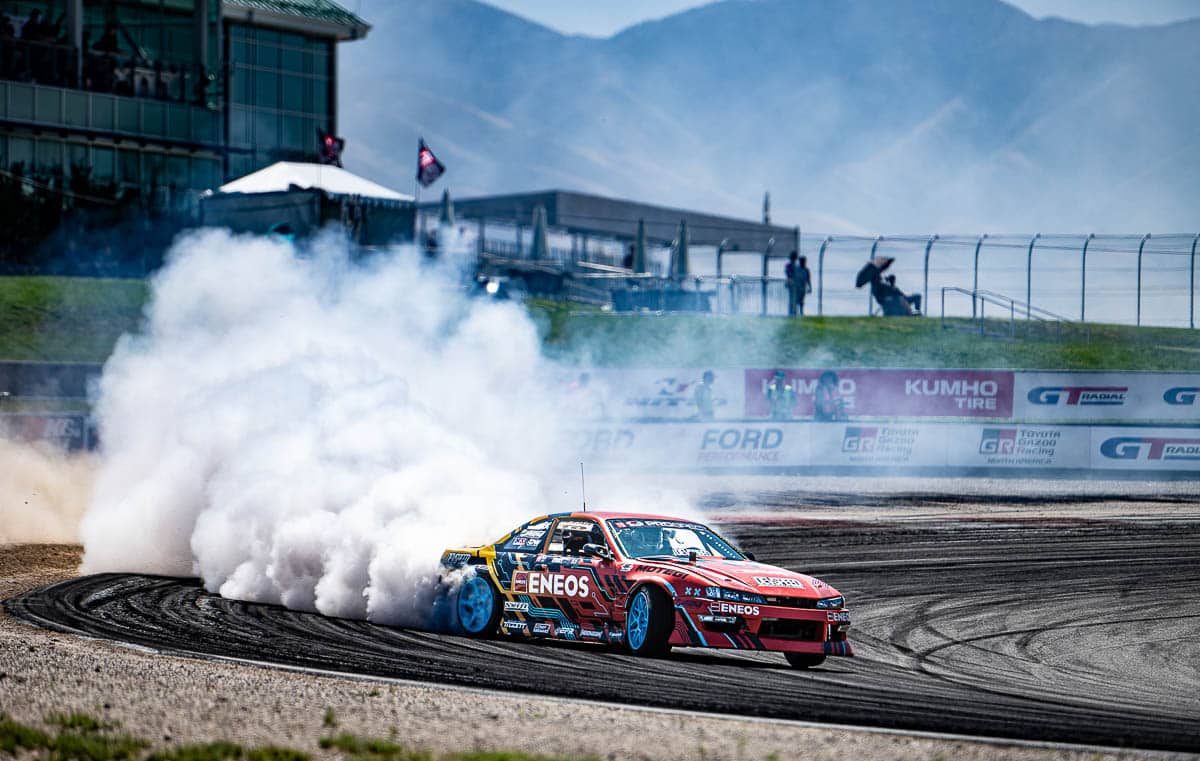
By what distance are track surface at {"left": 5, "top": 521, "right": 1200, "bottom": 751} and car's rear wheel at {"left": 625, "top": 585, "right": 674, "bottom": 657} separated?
0.20 metres

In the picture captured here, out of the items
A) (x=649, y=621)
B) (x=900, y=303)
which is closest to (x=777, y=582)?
(x=649, y=621)

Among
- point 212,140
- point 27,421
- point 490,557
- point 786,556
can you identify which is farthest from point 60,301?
point 490,557

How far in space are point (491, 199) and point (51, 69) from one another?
64.7 ft

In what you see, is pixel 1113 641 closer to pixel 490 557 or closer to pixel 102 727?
pixel 490 557

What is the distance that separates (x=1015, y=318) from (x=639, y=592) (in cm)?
2381

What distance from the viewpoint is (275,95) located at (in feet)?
172

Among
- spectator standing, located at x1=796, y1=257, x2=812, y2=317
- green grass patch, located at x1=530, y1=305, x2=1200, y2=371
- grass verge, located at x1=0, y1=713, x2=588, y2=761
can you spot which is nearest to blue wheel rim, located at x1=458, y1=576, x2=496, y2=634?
grass verge, located at x1=0, y1=713, x2=588, y2=761

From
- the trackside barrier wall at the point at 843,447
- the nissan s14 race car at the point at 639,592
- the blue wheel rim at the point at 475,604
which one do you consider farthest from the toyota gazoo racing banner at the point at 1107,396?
the blue wheel rim at the point at 475,604

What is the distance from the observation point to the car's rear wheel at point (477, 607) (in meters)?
13.4

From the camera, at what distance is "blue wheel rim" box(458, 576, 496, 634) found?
44.2 ft

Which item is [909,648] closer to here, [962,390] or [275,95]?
[962,390]

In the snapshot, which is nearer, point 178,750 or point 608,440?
point 178,750

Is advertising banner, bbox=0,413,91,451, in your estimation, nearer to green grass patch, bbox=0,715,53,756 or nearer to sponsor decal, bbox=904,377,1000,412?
sponsor decal, bbox=904,377,1000,412

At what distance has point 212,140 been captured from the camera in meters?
47.1
